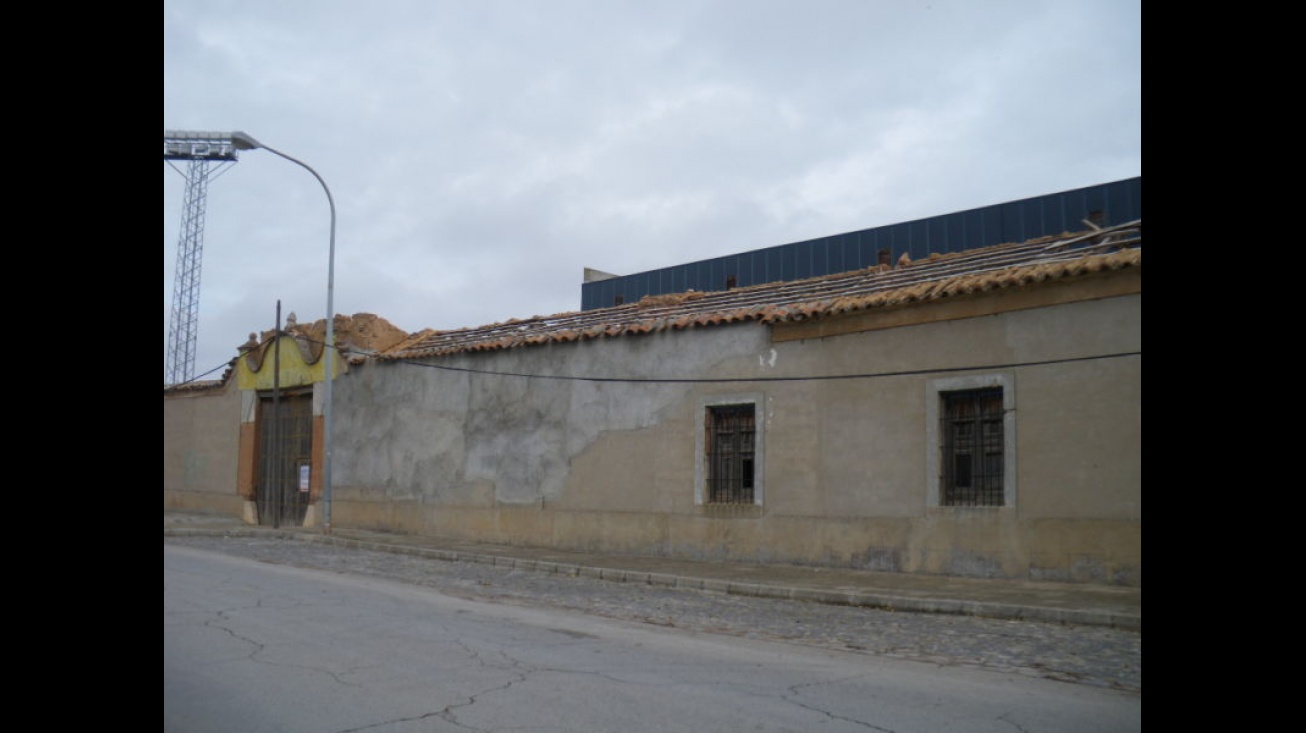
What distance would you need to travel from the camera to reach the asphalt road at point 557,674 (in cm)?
599

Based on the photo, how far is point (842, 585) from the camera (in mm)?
13523

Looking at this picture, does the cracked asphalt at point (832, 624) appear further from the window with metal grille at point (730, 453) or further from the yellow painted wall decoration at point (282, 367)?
the yellow painted wall decoration at point (282, 367)

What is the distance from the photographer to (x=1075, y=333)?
13.4 meters

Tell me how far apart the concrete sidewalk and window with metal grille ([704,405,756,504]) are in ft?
3.94

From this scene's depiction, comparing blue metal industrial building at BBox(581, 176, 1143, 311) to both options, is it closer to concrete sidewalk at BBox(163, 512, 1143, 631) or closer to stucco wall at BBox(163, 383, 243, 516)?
concrete sidewalk at BBox(163, 512, 1143, 631)

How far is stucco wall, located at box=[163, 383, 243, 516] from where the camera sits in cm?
3045

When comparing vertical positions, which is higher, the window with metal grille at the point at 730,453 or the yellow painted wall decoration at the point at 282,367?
the yellow painted wall decoration at the point at 282,367

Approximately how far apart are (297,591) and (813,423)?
26.1 ft

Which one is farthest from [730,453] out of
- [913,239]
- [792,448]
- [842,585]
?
[913,239]

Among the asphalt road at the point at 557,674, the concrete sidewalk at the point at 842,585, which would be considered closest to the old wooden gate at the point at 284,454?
the concrete sidewalk at the point at 842,585

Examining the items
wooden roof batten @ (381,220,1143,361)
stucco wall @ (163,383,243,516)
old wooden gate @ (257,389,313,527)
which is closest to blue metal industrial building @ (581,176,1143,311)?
wooden roof batten @ (381,220,1143,361)

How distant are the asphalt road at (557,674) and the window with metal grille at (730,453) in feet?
14.9
